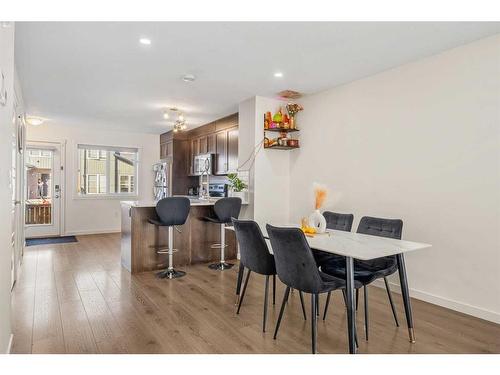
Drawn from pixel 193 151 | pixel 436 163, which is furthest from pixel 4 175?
pixel 193 151

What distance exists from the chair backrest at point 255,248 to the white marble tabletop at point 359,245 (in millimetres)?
363

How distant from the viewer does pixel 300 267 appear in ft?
6.93

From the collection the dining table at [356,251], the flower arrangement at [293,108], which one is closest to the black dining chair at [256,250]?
the dining table at [356,251]

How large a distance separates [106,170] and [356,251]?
6.78m

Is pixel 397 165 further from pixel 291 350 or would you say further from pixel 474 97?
pixel 291 350

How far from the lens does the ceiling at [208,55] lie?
2609 mm

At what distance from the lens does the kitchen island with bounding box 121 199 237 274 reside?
412 centimetres

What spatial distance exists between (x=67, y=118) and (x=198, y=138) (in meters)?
2.46

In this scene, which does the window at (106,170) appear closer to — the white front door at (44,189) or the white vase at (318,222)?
the white front door at (44,189)

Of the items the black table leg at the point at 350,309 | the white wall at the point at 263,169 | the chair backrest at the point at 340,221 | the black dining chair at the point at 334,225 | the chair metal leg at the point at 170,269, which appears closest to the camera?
the black table leg at the point at 350,309

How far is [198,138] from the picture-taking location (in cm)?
677

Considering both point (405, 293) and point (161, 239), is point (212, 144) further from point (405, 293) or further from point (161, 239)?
point (405, 293)

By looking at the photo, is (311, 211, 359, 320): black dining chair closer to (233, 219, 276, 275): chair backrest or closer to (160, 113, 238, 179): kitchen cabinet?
(233, 219, 276, 275): chair backrest
